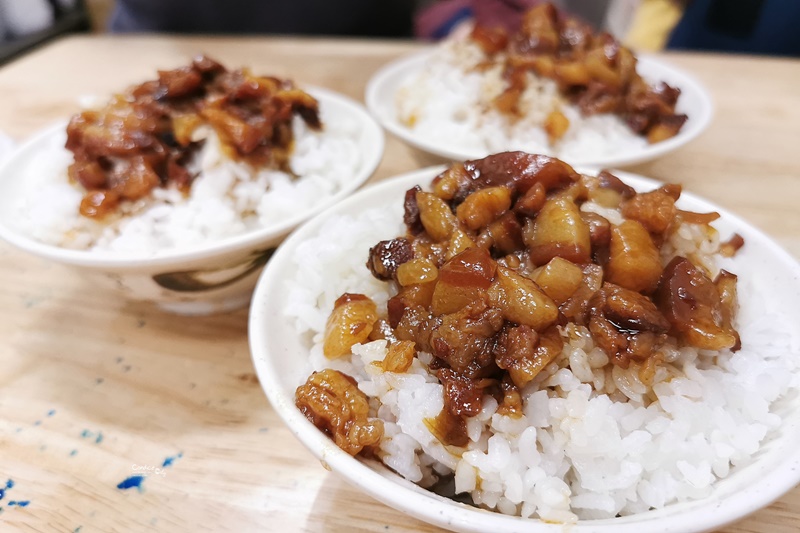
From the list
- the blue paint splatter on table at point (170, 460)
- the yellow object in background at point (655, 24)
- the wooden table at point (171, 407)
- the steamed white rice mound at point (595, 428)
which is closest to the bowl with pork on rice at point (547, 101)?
the wooden table at point (171, 407)

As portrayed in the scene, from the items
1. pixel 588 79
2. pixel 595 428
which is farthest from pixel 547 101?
pixel 595 428

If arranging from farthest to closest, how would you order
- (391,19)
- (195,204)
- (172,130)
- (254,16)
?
1. (391,19)
2. (254,16)
3. (172,130)
4. (195,204)

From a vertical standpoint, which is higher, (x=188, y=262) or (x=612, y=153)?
(x=612, y=153)

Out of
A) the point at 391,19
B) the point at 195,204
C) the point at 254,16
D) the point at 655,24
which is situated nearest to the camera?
the point at 195,204

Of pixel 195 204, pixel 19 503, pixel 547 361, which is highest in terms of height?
pixel 547 361

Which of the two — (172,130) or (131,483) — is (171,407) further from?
(172,130)

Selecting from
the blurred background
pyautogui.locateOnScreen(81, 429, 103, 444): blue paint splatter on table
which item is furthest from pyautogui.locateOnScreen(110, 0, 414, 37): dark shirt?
pyautogui.locateOnScreen(81, 429, 103, 444): blue paint splatter on table

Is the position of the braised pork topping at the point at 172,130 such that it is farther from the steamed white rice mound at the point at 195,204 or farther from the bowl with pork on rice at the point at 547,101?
the bowl with pork on rice at the point at 547,101
